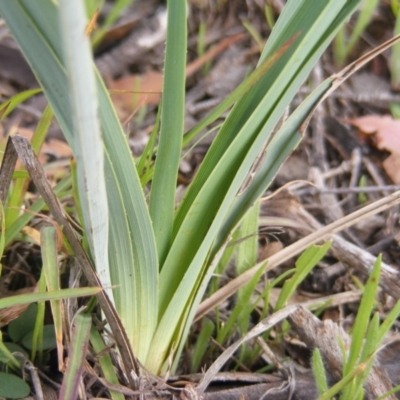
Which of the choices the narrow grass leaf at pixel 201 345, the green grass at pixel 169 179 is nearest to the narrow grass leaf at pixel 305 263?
the green grass at pixel 169 179

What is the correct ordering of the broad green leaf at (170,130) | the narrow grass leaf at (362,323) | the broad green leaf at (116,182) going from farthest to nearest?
the narrow grass leaf at (362,323) → the broad green leaf at (170,130) → the broad green leaf at (116,182)

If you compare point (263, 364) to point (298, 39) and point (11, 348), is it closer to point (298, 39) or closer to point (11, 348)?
point (11, 348)

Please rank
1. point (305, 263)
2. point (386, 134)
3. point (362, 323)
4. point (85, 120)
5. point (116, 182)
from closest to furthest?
point (85, 120) → point (116, 182) → point (362, 323) → point (305, 263) → point (386, 134)

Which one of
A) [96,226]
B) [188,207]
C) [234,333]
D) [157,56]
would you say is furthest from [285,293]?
[157,56]

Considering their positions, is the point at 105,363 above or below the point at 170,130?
below

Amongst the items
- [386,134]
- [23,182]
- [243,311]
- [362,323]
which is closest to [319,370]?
[362,323]

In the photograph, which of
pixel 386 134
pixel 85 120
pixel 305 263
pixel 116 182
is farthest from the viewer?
pixel 386 134

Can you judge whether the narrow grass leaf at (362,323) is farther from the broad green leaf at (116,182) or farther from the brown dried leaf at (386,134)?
the brown dried leaf at (386,134)

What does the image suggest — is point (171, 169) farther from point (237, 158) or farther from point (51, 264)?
point (51, 264)
